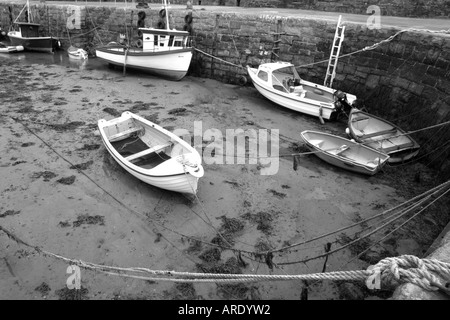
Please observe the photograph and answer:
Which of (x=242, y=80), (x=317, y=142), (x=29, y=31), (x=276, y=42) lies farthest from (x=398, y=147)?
(x=29, y=31)

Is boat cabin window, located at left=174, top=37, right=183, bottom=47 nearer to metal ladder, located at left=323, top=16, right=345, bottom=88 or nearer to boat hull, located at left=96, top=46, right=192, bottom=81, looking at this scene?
boat hull, located at left=96, top=46, right=192, bottom=81

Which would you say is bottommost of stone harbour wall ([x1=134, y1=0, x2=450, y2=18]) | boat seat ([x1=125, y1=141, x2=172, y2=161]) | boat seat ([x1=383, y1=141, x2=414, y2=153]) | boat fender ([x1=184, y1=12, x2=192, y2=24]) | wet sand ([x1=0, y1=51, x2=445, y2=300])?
wet sand ([x1=0, y1=51, x2=445, y2=300])

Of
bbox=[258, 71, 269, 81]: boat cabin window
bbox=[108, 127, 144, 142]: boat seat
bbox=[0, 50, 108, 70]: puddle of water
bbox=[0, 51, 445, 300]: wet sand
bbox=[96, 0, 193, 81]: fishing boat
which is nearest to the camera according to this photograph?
bbox=[0, 51, 445, 300]: wet sand

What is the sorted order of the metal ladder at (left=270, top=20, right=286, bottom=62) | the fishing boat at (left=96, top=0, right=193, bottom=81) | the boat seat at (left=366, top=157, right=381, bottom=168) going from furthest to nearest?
the fishing boat at (left=96, top=0, right=193, bottom=81), the metal ladder at (left=270, top=20, right=286, bottom=62), the boat seat at (left=366, top=157, right=381, bottom=168)

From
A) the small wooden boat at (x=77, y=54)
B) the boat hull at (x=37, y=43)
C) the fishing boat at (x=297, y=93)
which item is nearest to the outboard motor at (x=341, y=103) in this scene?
the fishing boat at (x=297, y=93)

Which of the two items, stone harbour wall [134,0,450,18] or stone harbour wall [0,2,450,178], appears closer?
stone harbour wall [0,2,450,178]

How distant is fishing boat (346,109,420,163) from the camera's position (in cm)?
802

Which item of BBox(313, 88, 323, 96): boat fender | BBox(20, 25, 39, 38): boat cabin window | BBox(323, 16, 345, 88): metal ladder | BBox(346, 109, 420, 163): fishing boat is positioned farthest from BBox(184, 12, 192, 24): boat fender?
BBox(20, 25, 39, 38): boat cabin window

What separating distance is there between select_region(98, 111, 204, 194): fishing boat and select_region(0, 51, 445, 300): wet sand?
0.44 meters

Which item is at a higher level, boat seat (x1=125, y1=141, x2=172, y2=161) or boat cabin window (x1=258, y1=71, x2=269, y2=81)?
boat cabin window (x1=258, y1=71, x2=269, y2=81)

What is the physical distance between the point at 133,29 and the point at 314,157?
592 inches

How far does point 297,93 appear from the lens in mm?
11531

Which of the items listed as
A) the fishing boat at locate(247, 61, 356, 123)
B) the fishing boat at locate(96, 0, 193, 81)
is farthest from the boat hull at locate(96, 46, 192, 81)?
the fishing boat at locate(247, 61, 356, 123)

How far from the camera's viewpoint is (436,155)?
7.75 metres
